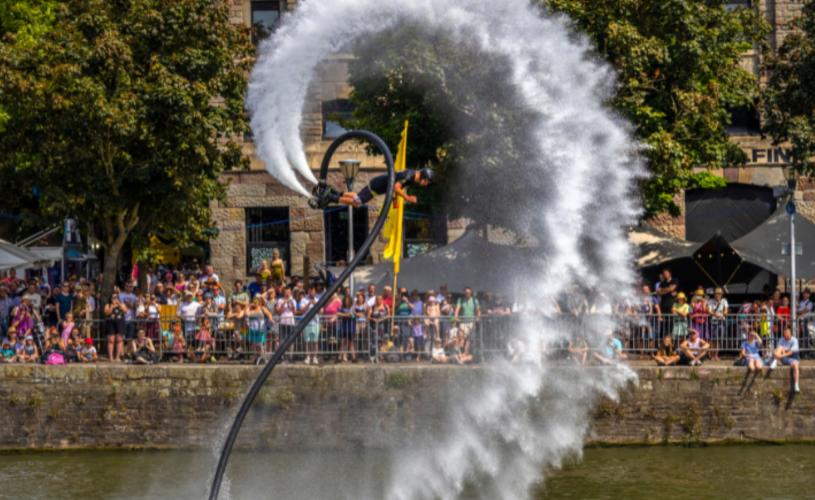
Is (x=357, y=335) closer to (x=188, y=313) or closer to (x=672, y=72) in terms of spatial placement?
(x=188, y=313)

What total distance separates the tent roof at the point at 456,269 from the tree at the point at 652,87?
2167mm

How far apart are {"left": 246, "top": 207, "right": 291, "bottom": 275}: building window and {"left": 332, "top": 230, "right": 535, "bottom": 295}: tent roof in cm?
956

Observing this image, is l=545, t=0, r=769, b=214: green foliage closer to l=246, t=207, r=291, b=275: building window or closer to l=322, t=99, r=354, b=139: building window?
l=322, t=99, r=354, b=139: building window

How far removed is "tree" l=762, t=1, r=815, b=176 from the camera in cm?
3152

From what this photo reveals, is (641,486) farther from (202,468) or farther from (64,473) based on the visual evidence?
(64,473)

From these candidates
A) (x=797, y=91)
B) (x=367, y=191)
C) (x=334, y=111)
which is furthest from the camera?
(x=334, y=111)

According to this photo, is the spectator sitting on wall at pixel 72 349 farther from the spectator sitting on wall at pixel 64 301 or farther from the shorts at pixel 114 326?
the spectator sitting on wall at pixel 64 301

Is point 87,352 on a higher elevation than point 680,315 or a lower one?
lower

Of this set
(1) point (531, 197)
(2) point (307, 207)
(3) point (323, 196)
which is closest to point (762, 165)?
(2) point (307, 207)

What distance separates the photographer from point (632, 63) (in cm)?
2889

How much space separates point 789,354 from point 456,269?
755 centimetres

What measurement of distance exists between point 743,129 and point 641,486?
18357 millimetres

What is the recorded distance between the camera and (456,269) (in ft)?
101

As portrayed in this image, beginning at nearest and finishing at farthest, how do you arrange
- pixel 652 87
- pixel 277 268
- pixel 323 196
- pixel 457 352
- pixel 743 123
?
1. pixel 323 196
2. pixel 457 352
3. pixel 652 87
4. pixel 277 268
5. pixel 743 123
